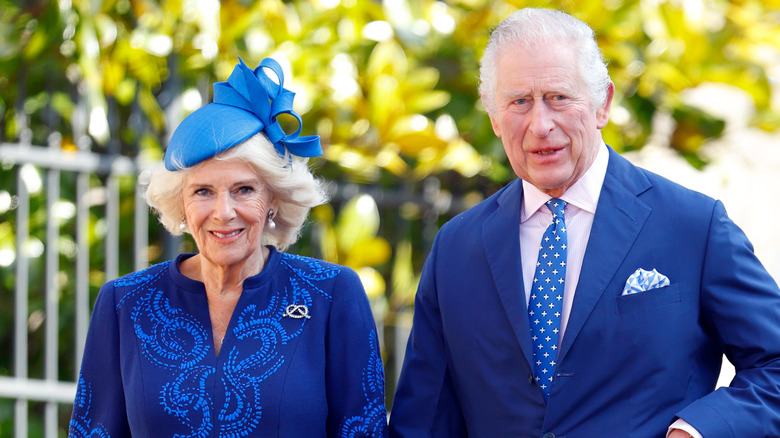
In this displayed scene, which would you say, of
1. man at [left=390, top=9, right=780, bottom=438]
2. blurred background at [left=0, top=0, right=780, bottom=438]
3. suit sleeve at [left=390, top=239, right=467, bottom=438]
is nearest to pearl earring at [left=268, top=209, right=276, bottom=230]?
suit sleeve at [left=390, top=239, right=467, bottom=438]

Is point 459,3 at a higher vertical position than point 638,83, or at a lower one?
higher

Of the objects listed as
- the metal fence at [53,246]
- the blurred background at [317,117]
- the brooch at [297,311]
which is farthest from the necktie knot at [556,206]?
the metal fence at [53,246]

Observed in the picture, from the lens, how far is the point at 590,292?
7.90ft

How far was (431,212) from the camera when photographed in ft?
14.5

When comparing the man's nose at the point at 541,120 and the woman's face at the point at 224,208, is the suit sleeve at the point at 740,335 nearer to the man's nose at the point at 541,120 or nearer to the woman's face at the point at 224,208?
the man's nose at the point at 541,120

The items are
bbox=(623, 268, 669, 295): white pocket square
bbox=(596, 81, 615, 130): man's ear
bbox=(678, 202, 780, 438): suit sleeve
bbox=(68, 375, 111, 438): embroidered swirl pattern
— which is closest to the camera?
bbox=(678, 202, 780, 438): suit sleeve

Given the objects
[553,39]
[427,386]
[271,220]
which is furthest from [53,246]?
[553,39]

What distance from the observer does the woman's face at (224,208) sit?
105 inches

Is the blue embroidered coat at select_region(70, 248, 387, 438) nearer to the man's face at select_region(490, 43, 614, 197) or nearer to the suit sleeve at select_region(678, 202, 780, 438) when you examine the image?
the man's face at select_region(490, 43, 614, 197)

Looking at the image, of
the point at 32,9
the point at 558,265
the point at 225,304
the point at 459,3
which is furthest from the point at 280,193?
the point at 459,3

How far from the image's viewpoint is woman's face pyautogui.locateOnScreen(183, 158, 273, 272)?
2676 mm

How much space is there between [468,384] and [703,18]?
2500mm

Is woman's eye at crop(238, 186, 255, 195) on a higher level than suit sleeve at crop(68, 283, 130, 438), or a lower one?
higher

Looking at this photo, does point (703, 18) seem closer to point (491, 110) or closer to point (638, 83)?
point (638, 83)
